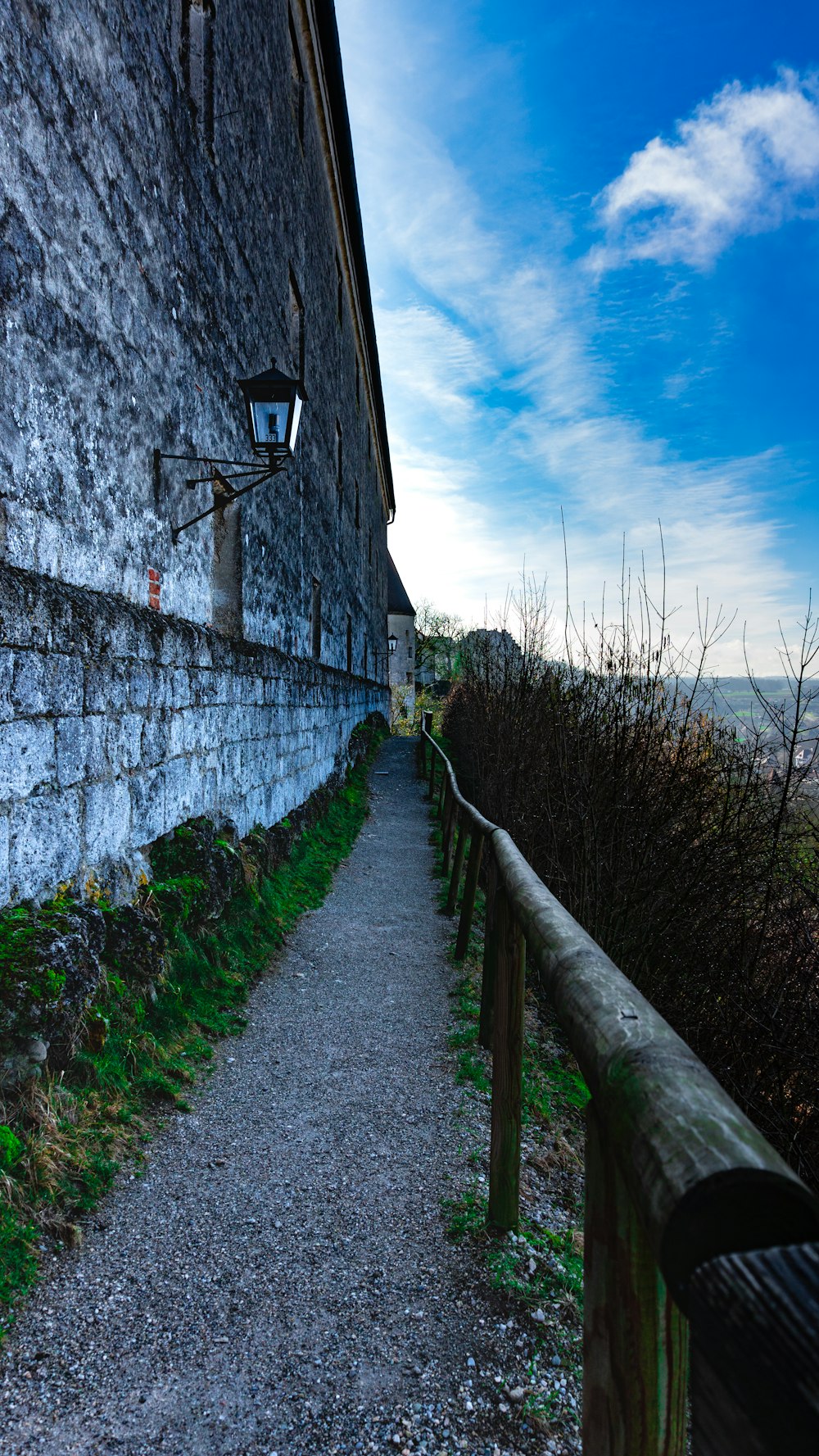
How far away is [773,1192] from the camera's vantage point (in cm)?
59

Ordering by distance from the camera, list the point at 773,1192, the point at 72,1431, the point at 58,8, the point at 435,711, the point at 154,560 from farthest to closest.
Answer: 1. the point at 435,711
2. the point at 154,560
3. the point at 58,8
4. the point at 72,1431
5. the point at 773,1192

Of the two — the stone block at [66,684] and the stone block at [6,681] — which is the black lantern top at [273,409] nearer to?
the stone block at [66,684]

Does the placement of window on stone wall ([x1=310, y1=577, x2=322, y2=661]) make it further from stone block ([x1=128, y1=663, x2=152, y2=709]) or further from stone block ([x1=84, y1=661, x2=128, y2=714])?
stone block ([x1=84, y1=661, x2=128, y2=714])

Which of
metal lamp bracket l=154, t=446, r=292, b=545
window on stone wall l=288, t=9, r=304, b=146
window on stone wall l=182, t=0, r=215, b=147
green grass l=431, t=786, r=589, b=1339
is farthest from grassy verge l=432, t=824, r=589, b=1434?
window on stone wall l=288, t=9, r=304, b=146

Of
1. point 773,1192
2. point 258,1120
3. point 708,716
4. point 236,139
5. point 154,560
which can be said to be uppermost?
point 236,139

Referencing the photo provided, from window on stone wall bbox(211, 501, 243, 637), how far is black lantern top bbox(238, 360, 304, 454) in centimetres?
77

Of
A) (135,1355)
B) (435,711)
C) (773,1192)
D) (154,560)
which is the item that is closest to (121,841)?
(154,560)

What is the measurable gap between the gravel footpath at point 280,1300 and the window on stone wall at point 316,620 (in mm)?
7090

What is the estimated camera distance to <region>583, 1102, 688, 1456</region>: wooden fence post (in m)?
0.99

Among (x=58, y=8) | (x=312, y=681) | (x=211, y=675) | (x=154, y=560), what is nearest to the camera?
(x=58, y=8)

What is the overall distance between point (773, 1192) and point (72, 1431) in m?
1.84

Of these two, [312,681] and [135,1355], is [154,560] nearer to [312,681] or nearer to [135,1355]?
[135,1355]

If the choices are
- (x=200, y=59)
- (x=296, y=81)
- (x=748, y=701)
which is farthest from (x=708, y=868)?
(x=296, y=81)

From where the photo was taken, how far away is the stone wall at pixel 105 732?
2.58 m
